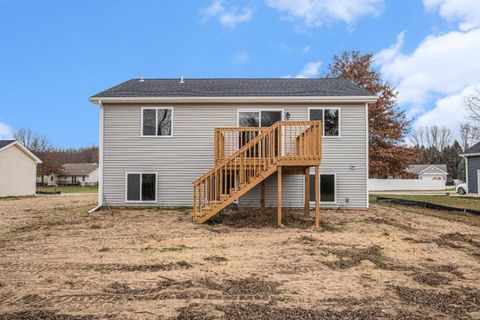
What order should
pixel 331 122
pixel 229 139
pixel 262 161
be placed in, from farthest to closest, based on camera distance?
1. pixel 331 122
2. pixel 229 139
3. pixel 262 161

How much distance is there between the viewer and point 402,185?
35.7m

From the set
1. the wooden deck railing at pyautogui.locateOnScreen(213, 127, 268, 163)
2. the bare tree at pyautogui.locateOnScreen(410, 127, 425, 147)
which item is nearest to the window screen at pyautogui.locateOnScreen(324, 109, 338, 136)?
the wooden deck railing at pyautogui.locateOnScreen(213, 127, 268, 163)

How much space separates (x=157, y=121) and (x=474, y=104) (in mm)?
18659

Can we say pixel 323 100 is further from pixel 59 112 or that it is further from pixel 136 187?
pixel 59 112

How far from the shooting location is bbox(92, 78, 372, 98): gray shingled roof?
41.2 feet

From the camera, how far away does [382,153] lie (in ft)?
78.9

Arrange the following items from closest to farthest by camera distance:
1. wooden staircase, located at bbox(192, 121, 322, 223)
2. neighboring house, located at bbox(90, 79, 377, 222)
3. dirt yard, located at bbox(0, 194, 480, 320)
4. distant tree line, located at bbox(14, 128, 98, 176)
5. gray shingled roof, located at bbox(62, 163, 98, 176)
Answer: dirt yard, located at bbox(0, 194, 480, 320) → wooden staircase, located at bbox(192, 121, 322, 223) → neighboring house, located at bbox(90, 79, 377, 222) → distant tree line, located at bbox(14, 128, 98, 176) → gray shingled roof, located at bbox(62, 163, 98, 176)

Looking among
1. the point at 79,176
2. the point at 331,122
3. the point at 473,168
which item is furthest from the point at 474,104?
the point at 79,176

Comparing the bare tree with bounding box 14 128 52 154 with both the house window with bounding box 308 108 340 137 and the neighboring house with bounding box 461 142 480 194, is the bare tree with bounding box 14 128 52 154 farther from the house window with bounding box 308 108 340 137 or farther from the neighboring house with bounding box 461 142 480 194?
the neighboring house with bounding box 461 142 480 194

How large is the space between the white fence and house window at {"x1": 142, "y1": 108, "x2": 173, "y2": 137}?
28.0 meters

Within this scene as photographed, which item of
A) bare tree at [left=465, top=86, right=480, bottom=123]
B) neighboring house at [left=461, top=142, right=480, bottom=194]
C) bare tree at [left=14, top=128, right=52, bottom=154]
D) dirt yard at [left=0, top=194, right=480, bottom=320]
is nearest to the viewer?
dirt yard at [left=0, top=194, right=480, bottom=320]

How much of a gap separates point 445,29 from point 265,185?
12931 millimetres

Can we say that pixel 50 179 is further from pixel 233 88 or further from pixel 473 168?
pixel 473 168

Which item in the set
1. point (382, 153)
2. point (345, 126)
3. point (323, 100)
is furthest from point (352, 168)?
point (382, 153)
